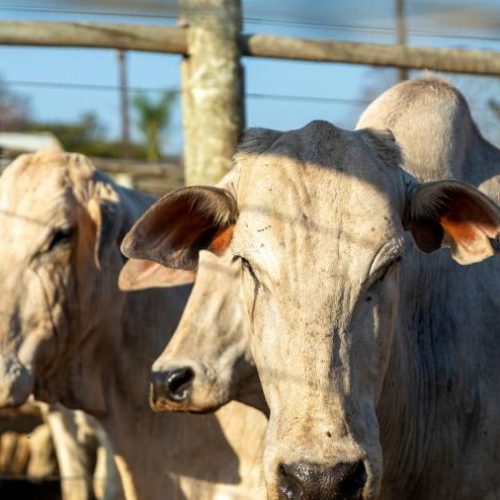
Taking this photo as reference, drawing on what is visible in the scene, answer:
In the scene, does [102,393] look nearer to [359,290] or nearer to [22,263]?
[22,263]

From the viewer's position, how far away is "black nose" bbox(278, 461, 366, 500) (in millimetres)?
3527

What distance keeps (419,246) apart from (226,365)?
2.97ft

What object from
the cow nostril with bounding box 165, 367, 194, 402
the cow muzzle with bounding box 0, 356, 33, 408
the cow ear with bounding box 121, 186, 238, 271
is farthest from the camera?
the cow muzzle with bounding box 0, 356, 33, 408

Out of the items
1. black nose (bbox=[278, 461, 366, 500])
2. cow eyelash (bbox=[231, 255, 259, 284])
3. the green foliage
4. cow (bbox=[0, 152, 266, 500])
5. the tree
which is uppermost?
cow eyelash (bbox=[231, 255, 259, 284])

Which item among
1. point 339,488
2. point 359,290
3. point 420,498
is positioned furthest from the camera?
point 420,498

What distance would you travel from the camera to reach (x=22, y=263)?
5387 millimetres

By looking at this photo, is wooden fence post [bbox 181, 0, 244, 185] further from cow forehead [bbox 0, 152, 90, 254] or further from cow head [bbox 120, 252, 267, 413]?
cow head [bbox 120, 252, 267, 413]

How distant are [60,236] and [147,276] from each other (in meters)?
0.36

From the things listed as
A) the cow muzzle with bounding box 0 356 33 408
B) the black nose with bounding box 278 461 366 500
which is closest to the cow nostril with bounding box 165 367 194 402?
the cow muzzle with bounding box 0 356 33 408

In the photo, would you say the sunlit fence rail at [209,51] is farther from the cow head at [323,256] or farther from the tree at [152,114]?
the tree at [152,114]

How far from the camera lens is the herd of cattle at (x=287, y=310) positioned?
3738 millimetres

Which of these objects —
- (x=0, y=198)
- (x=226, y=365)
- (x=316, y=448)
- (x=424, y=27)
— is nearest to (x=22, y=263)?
(x=0, y=198)

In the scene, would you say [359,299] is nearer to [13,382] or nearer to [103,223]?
[13,382]

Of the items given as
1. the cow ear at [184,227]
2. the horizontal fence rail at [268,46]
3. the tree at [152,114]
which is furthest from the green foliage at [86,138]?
the cow ear at [184,227]
